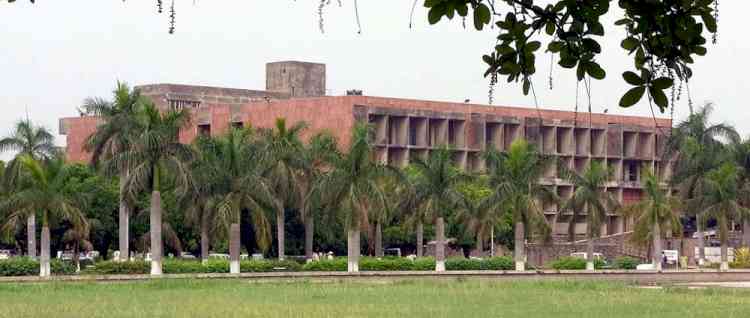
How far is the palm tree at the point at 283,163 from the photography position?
245 feet

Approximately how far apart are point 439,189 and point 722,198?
17643 millimetres

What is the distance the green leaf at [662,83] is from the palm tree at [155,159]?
5752 cm

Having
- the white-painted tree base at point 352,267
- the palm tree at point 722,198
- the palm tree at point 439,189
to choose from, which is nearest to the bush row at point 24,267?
the white-painted tree base at point 352,267

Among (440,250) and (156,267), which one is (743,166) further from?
(156,267)

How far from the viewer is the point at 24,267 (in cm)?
6412

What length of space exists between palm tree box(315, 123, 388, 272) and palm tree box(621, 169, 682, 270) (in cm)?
1661

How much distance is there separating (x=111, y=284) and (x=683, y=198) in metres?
39.6

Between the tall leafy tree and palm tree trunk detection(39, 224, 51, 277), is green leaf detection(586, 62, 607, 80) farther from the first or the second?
the tall leafy tree

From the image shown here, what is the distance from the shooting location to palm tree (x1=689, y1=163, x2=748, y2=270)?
8400cm

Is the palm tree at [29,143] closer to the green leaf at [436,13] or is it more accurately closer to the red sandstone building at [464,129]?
the red sandstone building at [464,129]

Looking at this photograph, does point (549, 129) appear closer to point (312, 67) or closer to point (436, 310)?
point (312, 67)

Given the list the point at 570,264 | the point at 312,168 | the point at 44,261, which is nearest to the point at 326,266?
the point at 312,168

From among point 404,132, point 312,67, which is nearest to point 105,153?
point 404,132

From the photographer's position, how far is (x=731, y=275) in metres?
80.1
